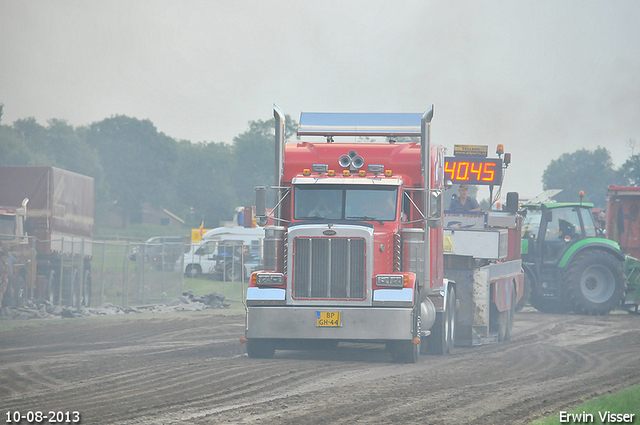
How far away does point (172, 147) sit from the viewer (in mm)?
129500

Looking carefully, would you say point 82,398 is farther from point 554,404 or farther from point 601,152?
point 601,152

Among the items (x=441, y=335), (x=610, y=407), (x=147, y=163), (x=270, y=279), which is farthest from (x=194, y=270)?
(x=147, y=163)

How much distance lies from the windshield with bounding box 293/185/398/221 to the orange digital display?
727 centimetres

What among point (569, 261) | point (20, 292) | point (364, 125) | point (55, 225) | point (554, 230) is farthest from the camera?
point (55, 225)

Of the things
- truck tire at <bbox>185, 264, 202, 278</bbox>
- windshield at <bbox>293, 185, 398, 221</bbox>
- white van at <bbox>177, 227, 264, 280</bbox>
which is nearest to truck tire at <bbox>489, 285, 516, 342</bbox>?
windshield at <bbox>293, 185, 398, 221</bbox>

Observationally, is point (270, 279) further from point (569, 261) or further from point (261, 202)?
point (569, 261)

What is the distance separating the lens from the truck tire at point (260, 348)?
1468 centimetres

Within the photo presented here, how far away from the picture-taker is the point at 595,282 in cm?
2547

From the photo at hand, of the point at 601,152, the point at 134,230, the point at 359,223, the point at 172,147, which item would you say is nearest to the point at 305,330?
the point at 359,223

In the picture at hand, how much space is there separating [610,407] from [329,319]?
5023mm

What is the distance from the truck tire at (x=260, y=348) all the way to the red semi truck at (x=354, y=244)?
0.06 ft

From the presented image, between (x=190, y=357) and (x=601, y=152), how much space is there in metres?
146

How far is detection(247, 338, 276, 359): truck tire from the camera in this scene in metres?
14.7

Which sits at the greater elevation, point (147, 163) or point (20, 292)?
point (147, 163)
